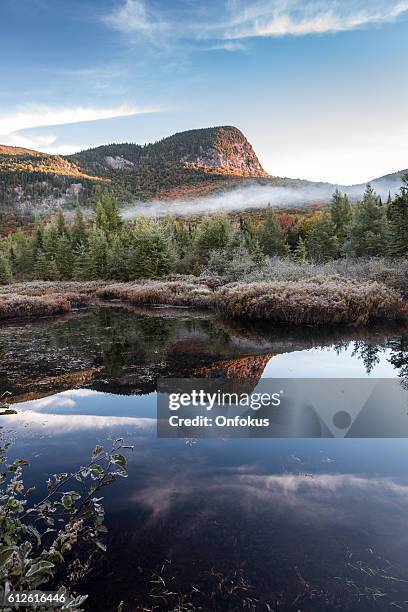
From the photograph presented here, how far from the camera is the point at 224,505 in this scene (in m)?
4.43

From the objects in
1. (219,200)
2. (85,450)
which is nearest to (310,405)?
(85,450)

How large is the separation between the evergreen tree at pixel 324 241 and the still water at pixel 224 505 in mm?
41664

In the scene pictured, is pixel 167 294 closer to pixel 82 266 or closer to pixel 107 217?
pixel 82 266

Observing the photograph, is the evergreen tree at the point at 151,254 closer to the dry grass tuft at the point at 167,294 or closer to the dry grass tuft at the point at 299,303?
the dry grass tuft at the point at 167,294

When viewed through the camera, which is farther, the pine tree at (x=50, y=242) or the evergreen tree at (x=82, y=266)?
the pine tree at (x=50, y=242)

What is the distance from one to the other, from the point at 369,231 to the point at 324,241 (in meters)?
10.8

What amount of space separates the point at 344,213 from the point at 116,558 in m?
58.0

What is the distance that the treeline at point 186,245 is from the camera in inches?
1464

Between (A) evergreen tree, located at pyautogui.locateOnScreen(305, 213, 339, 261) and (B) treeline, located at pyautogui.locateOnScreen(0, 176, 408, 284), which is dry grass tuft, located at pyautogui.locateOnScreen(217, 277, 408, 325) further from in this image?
(A) evergreen tree, located at pyautogui.locateOnScreen(305, 213, 339, 261)

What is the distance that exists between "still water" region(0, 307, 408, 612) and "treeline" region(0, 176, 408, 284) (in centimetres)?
2585

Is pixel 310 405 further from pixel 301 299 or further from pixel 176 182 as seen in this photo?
pixel 176 182

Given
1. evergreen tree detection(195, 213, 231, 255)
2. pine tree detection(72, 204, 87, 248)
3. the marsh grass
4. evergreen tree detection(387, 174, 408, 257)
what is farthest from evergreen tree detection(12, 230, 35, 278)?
evergreen tree detection(387, 174, 408, 257)

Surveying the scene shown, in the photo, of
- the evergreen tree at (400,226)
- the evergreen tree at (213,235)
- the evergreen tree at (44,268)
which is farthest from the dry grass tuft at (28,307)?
the evergreen tree at (400,226)

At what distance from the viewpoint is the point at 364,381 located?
9344mm
